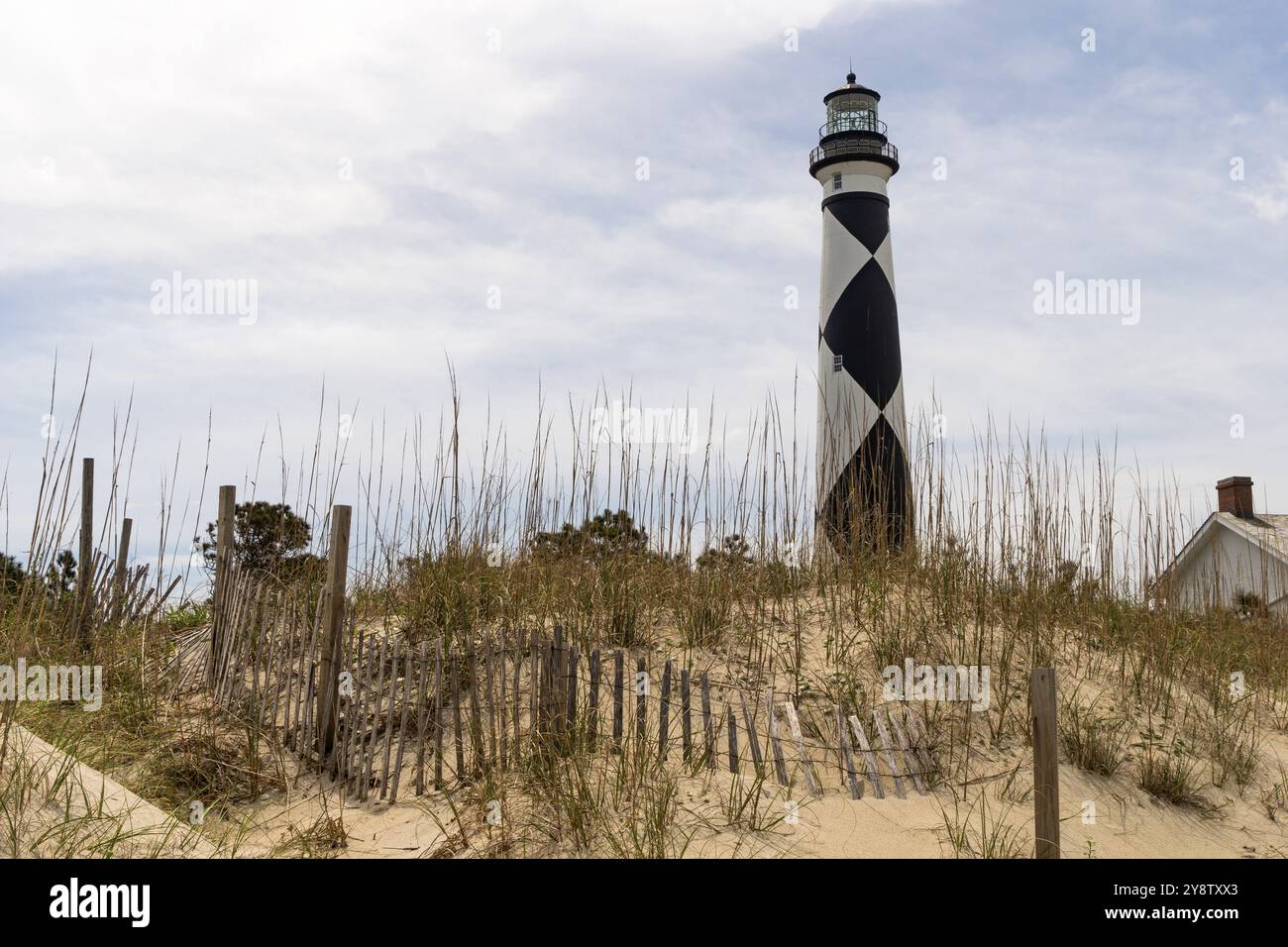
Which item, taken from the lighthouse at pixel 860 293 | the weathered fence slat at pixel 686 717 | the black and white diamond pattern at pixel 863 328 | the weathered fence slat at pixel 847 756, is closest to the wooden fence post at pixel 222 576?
the weathered fence slat at pixel 686 717

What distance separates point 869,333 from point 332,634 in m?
7.12

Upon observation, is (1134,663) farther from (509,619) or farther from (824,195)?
(824,195)

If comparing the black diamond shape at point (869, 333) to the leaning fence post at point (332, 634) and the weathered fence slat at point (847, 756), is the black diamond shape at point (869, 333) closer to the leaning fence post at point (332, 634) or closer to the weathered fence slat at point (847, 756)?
the weathered fence slat at point (847, 756)

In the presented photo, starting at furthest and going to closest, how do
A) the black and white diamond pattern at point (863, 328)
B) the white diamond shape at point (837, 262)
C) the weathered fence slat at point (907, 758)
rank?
the white diamond shape at point (837, 262)
the black and white diamond pattern at point (863, 328)
the weathered fence slat at point (907, 758)

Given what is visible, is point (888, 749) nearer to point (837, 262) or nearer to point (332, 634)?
point (332, 634)

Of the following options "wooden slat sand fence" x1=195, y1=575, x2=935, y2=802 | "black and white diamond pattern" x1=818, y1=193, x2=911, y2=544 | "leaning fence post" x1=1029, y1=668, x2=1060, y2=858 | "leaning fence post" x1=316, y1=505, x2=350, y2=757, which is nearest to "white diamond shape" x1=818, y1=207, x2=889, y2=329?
"black and white diamond pattern" x1=818, y1=193, x2=911, y2=544

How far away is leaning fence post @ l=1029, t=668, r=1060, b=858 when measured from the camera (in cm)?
273

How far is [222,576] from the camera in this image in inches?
187

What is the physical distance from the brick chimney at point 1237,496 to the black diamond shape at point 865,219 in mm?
6797

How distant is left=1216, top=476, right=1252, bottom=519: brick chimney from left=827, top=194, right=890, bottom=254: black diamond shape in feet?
22.3

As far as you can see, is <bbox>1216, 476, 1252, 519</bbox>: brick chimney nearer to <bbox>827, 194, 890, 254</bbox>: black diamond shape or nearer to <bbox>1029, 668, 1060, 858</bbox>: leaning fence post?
<bbox>827, 194, 890, 254</bbox>: black diamond shape

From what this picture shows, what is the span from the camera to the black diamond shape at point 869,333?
9406mm

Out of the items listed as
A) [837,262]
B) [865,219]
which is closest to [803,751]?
[837,262]

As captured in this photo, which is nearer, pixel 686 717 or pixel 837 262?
A: pixel 686 717
